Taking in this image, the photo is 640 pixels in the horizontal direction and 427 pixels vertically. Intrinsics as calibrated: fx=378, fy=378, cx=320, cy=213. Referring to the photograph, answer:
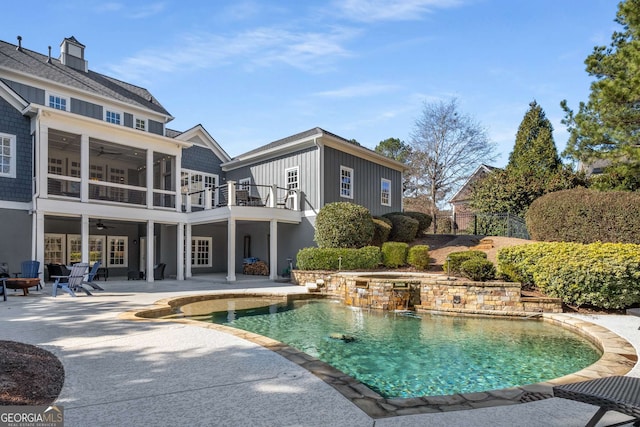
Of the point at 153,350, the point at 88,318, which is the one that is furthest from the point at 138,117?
the point at 153,350

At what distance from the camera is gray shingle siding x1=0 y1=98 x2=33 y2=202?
1293 centimetres

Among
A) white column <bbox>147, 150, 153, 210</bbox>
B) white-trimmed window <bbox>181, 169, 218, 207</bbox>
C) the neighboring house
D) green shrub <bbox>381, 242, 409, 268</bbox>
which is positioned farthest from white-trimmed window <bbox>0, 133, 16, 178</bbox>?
the neighboring house

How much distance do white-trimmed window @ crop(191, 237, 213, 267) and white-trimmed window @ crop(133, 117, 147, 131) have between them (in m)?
5.90

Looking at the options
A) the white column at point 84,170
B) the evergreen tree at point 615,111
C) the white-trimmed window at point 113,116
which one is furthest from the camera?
the white-trimmed window at point 113,116

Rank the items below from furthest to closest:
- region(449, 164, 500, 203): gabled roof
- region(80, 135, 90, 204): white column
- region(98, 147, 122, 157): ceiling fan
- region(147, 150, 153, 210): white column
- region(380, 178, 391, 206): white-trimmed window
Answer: region(449, 164, 500, 203): gabled roof, region(380, 178, 391, 206): white-trimmed window, region(98, 147, 122, 157): ceiling fan, region(147, 150, 153, 210): white column, region(80, 135, 90, 204): white column

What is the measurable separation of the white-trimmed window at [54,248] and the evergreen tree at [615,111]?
2034 centimetres

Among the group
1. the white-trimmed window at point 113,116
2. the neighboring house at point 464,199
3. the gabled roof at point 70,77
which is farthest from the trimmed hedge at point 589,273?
the gabled roof at point 70,77

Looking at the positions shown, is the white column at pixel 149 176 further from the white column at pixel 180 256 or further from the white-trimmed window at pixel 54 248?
the white-trimmed window at pixel 54 248

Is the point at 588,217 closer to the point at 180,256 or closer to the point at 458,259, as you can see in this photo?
the point at 458,259

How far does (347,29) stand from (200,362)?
409 inches

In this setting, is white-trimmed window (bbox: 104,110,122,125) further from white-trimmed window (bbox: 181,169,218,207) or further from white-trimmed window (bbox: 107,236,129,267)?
white-trimmed window (bbox: 107,236,129,267)

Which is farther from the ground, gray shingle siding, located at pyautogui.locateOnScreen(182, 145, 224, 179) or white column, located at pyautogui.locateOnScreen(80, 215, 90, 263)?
gray shingle siding, located at pyautogui.locateOnScreen(182, 145, 224, 179)

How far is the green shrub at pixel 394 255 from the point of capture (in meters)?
14.4

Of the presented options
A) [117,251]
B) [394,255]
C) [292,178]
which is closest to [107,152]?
[117,251]
